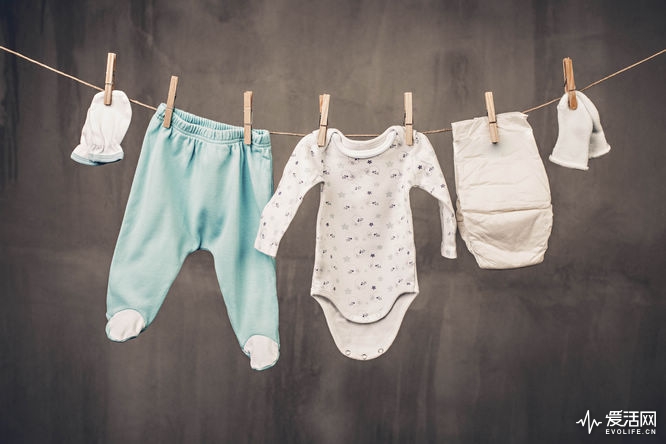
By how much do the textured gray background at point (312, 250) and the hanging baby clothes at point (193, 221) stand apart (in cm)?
72

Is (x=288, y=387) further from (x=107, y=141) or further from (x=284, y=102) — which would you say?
(x=107, y=141)

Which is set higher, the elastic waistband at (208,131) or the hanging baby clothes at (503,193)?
the elastic waistband at (208,131)

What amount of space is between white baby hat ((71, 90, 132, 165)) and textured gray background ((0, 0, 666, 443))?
2.73 feet

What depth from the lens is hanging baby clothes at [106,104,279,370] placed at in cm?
164

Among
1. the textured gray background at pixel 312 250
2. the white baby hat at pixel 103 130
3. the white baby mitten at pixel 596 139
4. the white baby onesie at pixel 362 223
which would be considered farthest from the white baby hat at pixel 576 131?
the white baby hat at pixel 103 130

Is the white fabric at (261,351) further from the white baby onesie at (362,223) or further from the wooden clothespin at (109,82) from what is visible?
the wooden clothespin at (109,82)

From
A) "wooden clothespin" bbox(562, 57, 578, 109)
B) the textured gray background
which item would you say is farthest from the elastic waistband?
"wooden clothespin" bbox(562, 57, 578, 109)

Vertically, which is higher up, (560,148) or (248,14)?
(248,14)

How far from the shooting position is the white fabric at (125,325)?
1.64 metres

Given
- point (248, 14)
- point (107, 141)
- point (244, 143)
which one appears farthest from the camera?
point (248, 14)

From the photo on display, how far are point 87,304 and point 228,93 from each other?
→ 1.09 metres

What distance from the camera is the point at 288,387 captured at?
2.54m

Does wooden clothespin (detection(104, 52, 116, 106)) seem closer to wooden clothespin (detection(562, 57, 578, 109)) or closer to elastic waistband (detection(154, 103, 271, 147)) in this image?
elastic waistband (detection(154, 103, 271, 147))

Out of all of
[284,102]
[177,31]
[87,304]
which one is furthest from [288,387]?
[177,31]
